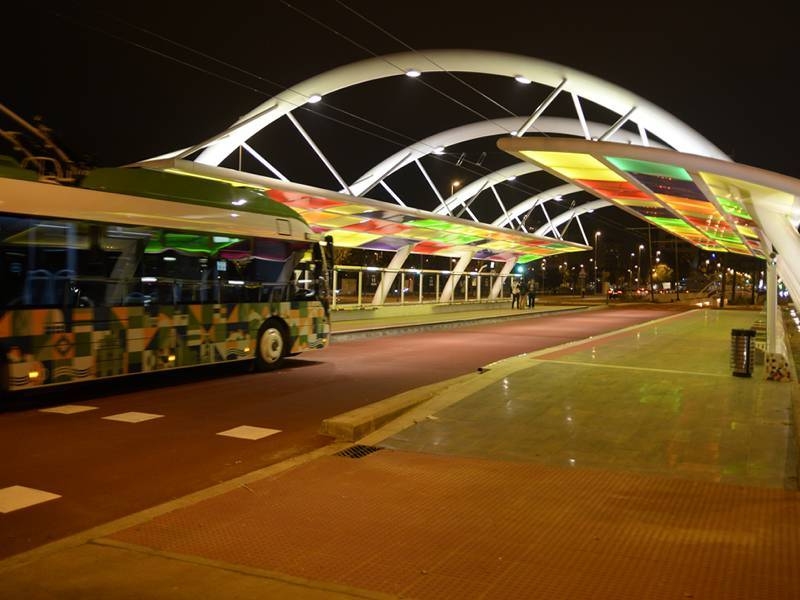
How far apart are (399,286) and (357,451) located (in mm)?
26492

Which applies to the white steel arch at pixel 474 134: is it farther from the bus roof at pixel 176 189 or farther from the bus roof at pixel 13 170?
the bus roof at pixel 13 170

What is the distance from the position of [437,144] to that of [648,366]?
20.8 meters

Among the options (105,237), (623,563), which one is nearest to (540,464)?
(623,563)

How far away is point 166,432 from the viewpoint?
902 centimetres

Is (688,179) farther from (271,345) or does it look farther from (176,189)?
(176,189)

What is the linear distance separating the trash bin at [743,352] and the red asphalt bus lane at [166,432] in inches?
210

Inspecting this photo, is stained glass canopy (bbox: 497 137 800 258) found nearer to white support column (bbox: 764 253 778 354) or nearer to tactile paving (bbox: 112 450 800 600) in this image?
white support column (bbox: 764 253 778 354)

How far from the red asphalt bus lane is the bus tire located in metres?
0.27

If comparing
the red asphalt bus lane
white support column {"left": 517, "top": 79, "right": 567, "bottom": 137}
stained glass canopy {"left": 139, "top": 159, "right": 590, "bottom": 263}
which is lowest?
the red asphalt bus lane

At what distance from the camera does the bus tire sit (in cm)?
1466

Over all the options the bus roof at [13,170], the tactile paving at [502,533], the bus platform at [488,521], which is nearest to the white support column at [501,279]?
the bus platform at [488,521]

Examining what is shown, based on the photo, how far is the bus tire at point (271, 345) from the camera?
1466 centimetres

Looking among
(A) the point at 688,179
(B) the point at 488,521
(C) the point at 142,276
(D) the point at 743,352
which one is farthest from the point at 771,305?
(C) the point at 142,276

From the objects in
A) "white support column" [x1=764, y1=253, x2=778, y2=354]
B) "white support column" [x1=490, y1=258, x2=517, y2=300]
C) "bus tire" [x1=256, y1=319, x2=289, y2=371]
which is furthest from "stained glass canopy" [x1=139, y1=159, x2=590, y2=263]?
"white support column" [x1=764, y1=253, x2=778, y2=354]
